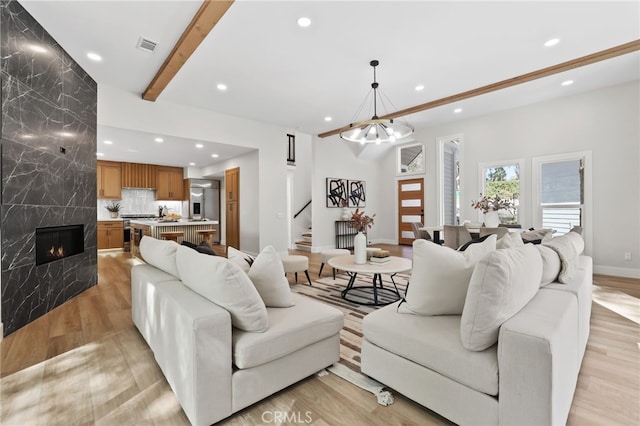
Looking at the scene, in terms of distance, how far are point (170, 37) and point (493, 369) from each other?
4.03 meters

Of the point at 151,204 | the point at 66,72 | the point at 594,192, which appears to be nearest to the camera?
the point at 66,72

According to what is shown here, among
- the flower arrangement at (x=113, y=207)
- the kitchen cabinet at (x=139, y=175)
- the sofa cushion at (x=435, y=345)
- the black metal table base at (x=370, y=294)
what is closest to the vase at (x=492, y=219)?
the black metal table base at (x=370, y=294)

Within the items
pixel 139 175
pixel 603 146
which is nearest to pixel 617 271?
pixel 603 146

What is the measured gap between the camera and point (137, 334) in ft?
8.46

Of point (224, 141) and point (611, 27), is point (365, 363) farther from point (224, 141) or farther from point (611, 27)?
point (224, 141)

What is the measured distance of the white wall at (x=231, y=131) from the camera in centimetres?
446

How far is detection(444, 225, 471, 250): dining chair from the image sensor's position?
4.56m

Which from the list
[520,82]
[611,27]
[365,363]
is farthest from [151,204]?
[611,27]

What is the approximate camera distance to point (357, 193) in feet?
27.3

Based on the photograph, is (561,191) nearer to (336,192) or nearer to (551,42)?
(551,42)

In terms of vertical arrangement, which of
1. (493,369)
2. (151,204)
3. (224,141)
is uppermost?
(224,141)

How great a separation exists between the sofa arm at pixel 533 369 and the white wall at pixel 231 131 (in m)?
5.41

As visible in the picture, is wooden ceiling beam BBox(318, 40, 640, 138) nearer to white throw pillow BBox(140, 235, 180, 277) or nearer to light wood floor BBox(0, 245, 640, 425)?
light wood floor BBox(0, 245, 640, 425)

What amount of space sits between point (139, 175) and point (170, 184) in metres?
0.83
